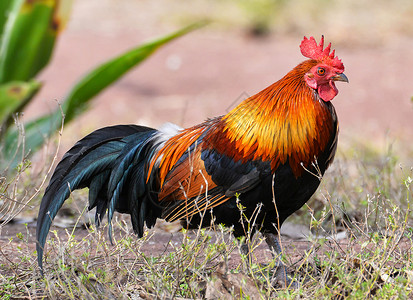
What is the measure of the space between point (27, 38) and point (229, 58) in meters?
5.84

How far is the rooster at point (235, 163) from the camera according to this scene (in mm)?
3279

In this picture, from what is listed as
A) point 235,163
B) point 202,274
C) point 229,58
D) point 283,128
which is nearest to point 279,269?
point 202,274

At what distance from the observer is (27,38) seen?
5586mm

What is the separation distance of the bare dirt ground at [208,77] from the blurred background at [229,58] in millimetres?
Answer: 17

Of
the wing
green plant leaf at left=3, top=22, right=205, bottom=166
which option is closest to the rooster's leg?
the wing

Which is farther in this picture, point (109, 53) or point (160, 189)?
point (109, 53)

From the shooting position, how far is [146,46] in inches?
203

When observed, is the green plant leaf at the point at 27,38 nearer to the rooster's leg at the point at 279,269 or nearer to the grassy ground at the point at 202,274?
the grassy ground at the point at 202,274

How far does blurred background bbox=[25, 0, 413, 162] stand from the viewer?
8.77m

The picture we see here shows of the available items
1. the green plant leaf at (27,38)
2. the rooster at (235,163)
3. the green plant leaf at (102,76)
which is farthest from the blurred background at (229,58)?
the rooster at (235,163)

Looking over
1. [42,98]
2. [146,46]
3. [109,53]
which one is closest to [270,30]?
[109,53]

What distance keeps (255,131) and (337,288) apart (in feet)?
3.12

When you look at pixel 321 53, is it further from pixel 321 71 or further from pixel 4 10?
pixel 4 10

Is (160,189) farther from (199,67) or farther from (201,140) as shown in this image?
(199,67)
